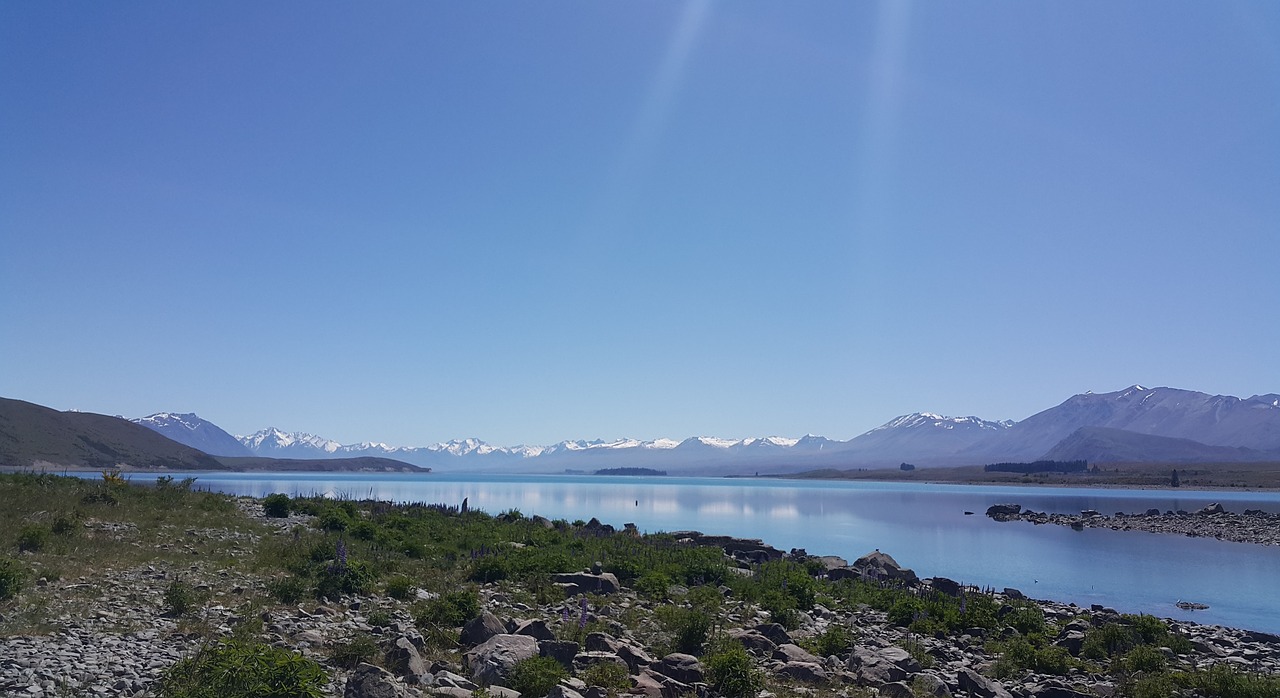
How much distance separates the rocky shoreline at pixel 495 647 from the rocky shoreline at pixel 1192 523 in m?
50.8

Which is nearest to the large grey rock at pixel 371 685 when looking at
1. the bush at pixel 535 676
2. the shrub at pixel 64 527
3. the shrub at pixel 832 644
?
the bush at pixel 535 676

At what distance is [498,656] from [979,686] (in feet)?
28.5

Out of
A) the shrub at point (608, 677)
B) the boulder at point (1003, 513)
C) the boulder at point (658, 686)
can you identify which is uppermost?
the shrub at point (608, 677)

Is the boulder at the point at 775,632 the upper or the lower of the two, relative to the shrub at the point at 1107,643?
upper

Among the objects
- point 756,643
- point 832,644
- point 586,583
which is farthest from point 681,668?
point 586,583

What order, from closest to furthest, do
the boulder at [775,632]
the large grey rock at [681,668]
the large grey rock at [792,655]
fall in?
1. the large grey rock at [681,668]
2. the large grey rock at [792,655]
3. the boulder at [775,632]

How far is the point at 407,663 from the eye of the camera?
38.5 feet

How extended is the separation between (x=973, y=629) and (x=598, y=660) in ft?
38.3

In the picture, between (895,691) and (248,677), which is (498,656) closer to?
(248,677)

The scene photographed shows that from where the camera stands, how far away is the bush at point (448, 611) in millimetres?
15562

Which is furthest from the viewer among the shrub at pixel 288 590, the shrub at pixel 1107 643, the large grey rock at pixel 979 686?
the shrub at pixel 1107 643

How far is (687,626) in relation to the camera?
50.7 feet

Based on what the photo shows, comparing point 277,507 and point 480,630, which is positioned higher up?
point 277,507

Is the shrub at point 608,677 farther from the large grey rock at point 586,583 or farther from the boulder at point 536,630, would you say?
the large grey rock at point 586,583
